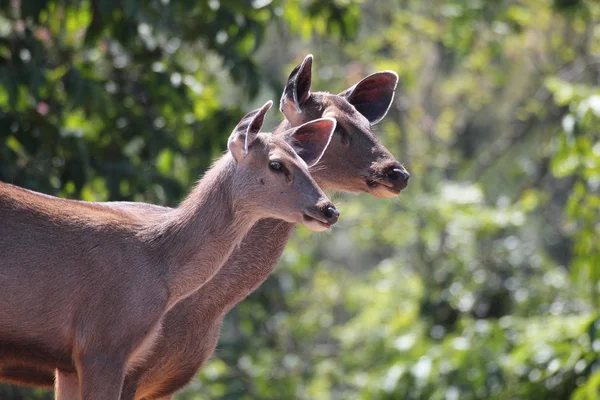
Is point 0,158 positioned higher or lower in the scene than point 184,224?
higher

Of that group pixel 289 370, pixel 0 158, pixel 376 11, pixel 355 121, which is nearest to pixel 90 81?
pixel 0 158

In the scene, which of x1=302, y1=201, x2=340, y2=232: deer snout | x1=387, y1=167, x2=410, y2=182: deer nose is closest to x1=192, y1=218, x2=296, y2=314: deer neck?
x1=387, y1=167, x2=410, y2=182: deer nose

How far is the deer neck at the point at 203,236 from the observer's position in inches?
177

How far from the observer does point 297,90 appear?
5.13 metres

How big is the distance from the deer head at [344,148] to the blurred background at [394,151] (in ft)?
3.06

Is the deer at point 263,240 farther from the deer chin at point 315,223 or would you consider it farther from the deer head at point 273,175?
the deer chin at point 315,223

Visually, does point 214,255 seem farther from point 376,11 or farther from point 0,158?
point 376,11

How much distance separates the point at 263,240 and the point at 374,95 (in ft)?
3.31

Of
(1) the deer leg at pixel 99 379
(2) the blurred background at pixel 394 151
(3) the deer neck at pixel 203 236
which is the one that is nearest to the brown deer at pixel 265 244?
(3) the deer neck at pixel 203 236

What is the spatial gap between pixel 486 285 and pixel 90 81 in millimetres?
7242

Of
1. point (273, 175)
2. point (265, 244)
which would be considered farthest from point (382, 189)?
point (273, 175)

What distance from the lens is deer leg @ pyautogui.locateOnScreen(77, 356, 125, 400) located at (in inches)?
166

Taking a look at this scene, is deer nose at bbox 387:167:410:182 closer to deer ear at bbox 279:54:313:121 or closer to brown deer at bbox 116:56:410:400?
brown deer at bbox 116:56:410:400

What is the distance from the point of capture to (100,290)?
433 centimetres
